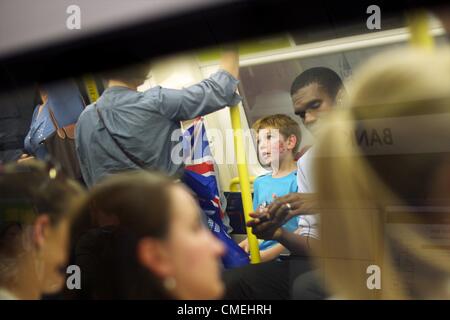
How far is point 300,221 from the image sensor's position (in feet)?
4.81

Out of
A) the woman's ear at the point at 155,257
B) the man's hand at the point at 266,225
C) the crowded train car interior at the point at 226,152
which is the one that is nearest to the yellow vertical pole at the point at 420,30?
the crowded train car interior at the point at 226,152

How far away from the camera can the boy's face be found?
4.84ft

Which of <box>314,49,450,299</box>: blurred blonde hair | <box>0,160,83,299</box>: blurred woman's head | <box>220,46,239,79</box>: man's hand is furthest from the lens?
<box>0,160,83,299</box>: blurred woman's head

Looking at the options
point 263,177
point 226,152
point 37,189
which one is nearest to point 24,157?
point 37,189

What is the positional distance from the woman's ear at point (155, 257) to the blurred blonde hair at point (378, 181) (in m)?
0.49

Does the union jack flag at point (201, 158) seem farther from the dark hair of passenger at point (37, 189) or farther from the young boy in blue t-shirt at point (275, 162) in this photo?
the dark hair of passenger at point (37, 189)

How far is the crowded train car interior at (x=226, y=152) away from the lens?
4.44 ft

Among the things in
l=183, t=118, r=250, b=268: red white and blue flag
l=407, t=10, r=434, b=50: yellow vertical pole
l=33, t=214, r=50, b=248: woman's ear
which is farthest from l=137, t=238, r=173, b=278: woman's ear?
l=407, t=10, r=434, b=50: yellow vertical pole

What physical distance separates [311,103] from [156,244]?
26.6 inches

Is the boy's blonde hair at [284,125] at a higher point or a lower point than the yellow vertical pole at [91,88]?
lower

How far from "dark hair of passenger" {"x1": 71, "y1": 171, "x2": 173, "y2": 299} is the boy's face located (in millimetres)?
328

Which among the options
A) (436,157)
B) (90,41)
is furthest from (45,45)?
(436,157)

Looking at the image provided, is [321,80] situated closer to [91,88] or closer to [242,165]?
[242,165]

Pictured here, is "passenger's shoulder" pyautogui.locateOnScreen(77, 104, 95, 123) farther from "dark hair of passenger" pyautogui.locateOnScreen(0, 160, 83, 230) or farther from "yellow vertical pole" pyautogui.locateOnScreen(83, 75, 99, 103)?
"dark hair of passenger" pyautogui.locateOnScreen(0, 160, 83, 230)
